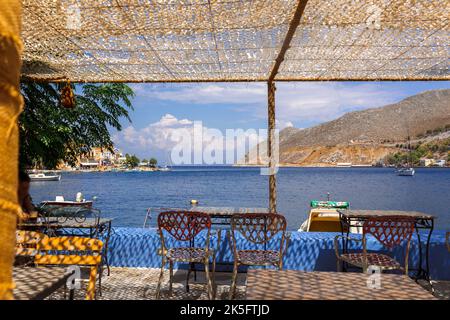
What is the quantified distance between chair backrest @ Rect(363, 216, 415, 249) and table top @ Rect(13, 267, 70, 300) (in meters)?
2.60

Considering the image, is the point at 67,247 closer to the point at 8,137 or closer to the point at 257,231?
the point at 8,137

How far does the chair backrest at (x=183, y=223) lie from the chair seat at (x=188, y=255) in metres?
0.16

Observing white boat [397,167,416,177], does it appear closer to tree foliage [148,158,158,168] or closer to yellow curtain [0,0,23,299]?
tree foliage [148,158,158,168]

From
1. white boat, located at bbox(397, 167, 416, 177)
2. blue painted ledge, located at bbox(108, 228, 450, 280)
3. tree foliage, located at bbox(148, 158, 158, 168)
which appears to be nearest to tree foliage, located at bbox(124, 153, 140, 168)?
tree foliage, located at bbox(148, 158, 158, 168)

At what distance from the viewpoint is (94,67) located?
5.04 meters

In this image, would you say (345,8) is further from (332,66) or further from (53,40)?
(53,40)

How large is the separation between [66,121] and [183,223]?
18.7 ft

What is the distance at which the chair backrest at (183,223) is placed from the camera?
12.1ft

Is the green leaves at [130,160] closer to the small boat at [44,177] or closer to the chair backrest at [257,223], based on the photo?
the small boat at [44,177]

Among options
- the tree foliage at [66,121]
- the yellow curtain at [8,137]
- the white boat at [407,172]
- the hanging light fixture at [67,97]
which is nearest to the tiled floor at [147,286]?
the hanging light fixture at [67,97]

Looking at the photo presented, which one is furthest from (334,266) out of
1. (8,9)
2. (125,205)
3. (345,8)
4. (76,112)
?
(125,205)

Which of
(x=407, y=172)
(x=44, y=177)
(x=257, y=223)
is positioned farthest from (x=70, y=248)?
(x=407, y=172)

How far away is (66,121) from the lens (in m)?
8.41

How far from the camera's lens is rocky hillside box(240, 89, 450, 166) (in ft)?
Result: 245
